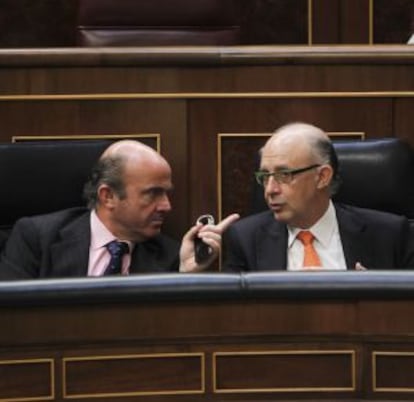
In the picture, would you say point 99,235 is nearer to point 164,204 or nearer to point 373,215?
point 164,204

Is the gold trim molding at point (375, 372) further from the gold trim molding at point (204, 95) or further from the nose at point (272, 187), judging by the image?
the gold trim molding at point (204, 95)

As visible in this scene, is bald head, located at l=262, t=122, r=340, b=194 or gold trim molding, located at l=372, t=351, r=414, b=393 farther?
bald head, located at l=262, t=122, r=340, b=194

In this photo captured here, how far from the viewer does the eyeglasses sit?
1.59m

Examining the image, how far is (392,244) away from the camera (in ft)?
5.31

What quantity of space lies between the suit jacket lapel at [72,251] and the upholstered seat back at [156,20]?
632 mm

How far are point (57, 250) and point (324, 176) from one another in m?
0.35

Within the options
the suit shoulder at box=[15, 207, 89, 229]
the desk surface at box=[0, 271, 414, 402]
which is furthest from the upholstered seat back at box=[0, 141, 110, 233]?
the desk surface at box=[0, 271, 414, 402]

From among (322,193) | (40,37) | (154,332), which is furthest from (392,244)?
(40,37)

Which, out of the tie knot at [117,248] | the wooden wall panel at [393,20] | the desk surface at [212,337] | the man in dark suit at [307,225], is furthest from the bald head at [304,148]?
the wooden wall panel at [393,20]

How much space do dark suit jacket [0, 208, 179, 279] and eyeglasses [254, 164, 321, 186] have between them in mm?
148

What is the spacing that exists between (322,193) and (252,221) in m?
0.10

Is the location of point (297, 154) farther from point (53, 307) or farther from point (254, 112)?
point (53, 307)

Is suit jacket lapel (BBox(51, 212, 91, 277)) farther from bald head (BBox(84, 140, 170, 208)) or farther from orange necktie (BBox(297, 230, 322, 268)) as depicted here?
orange necktie (BBox(297, 230, 322, 268))

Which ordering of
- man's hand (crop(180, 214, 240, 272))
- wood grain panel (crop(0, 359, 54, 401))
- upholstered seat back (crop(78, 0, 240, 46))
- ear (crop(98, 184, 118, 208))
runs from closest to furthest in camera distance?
wood grain panel (crop(0, 359, 54, 401)) < man's hand (crop(180, 214, 240, 272)) < ear (crop(98, 184, 118, 208)) < upholstered seat back (crop(78, 0, 240, 46))
